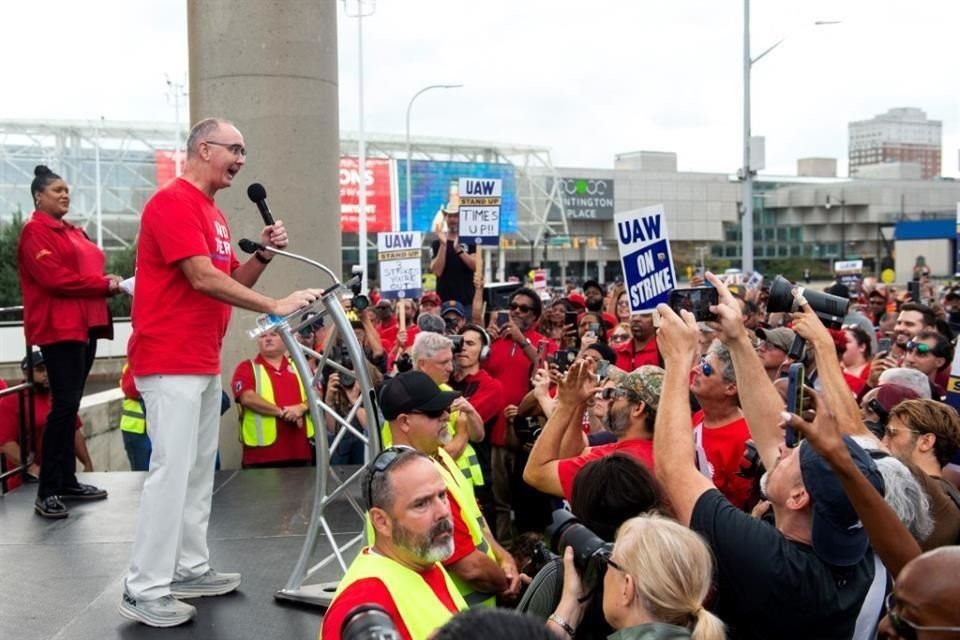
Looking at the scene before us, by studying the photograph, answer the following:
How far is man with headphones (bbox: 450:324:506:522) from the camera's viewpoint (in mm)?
7895

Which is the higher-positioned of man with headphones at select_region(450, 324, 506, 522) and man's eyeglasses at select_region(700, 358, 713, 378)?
man's eyeglasses at select_region(700, 358, 713, 378)

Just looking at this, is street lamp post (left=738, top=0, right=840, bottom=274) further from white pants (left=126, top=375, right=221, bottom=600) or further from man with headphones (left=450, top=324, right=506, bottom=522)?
white pants (left=126, top=375, right=221, bottom=600)

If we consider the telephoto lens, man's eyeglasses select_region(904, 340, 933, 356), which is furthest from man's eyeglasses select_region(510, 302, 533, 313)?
the telephoto lens

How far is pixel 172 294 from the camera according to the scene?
4836 millimetres

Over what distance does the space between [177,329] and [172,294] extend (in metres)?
0.16

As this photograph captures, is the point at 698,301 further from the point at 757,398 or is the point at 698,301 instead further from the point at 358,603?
the point at 358,603

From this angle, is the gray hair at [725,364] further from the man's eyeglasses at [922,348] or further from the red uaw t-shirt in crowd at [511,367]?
the red uaw t-shirt in crowd at [511,367]

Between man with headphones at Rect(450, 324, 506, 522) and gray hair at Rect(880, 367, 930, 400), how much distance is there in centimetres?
294

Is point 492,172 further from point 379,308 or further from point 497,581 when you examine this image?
point 497,581

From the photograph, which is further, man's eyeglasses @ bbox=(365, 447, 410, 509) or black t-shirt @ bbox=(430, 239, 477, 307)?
black t-shirt @ bbox=(430, 239, 477, 307)

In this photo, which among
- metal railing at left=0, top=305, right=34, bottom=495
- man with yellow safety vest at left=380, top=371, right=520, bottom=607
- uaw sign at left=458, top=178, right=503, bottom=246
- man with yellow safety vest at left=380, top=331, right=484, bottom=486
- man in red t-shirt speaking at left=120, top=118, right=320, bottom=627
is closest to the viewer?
man with yellow safety vest at left=380, top=371, right=520, bottom=607

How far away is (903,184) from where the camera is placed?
9775 cm

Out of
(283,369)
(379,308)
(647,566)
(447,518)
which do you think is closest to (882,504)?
(647,566)

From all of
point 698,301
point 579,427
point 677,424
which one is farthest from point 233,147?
point 677,424
